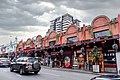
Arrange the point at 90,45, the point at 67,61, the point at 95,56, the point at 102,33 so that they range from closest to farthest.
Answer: the point at 95,56
the point at 102,33
the point at 90,45
the point at 67,61

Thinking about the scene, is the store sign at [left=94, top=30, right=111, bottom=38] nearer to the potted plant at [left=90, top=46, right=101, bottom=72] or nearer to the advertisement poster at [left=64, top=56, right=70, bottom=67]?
the potted plant at [left=90, top=46, right=101, bottom=72]

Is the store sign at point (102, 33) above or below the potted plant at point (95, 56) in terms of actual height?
above

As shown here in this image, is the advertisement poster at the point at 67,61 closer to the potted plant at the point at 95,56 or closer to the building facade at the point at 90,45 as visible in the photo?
the building facade at the point at 90,45

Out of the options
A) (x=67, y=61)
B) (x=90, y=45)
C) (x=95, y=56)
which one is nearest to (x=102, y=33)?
(x=90, y=45)

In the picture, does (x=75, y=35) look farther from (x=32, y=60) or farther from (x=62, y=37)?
(x=32, y=60)

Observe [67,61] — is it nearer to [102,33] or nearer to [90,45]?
[90,45]

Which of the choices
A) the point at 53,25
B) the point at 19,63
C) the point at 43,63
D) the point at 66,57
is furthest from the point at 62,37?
the point at 53,25

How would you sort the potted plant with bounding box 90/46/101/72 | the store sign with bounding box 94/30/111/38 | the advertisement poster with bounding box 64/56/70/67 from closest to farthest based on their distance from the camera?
the potted plant with bounding box 90/46/101/72
the store sign with bounding box 94/30/111/38
the advertisement poster with bounding box 64/56/70/67

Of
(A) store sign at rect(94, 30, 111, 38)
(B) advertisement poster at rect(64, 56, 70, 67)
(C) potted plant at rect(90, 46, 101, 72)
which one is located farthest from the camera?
(B) advertisement poster at rect(64, 56, 70, 67)

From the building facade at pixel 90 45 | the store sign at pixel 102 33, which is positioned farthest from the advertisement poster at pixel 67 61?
the store sign at pixel 102 33

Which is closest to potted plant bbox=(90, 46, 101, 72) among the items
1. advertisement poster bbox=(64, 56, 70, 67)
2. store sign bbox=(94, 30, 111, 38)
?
store sign bbox=(94, 30, 111, 38)

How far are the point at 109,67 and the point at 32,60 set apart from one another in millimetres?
10531

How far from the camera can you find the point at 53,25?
59.2 metres

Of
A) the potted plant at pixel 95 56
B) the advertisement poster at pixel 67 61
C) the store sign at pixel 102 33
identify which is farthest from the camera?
the advertisement poster at pixel 67 61
